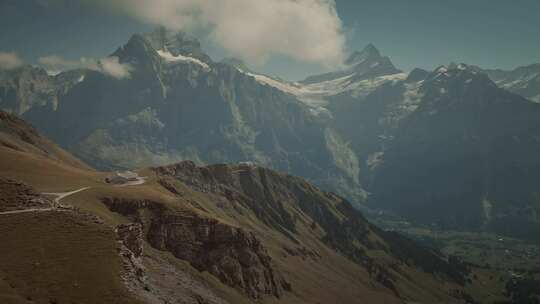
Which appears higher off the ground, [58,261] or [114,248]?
[114,248]

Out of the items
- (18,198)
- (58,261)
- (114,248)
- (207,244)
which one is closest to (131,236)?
(114,248)

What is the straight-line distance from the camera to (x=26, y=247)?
62438 millimetres

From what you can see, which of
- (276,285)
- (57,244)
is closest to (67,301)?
(57,244)

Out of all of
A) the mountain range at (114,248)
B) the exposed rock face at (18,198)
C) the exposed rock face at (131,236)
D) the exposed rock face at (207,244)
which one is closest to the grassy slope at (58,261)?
the mountain range at (114,248)

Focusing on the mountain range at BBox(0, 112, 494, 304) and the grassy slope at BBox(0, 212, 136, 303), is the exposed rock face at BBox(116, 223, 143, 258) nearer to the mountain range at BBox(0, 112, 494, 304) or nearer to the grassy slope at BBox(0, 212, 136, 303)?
the mountain range at BBox(0, 112, 494, 304)

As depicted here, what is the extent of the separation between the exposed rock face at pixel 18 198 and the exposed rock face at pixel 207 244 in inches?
1983

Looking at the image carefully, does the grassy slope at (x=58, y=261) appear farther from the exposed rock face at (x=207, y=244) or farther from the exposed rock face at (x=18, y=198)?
the exposed rock face at (x=207, y=244)

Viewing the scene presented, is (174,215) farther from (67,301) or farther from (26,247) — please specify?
(67,301)

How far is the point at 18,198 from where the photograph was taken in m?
73.8

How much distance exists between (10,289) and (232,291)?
9052 cm

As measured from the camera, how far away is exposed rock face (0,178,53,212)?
236 feet

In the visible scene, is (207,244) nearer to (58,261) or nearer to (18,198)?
(18,198)

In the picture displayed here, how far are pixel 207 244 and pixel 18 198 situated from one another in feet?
239

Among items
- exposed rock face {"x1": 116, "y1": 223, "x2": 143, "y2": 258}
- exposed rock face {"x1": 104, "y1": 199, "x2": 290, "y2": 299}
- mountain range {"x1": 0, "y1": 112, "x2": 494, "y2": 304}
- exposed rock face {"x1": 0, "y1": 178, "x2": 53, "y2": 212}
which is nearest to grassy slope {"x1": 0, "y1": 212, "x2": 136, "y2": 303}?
mountain range {"x1": 0, "y1": 112, "x2": 494, "y2": 304}
